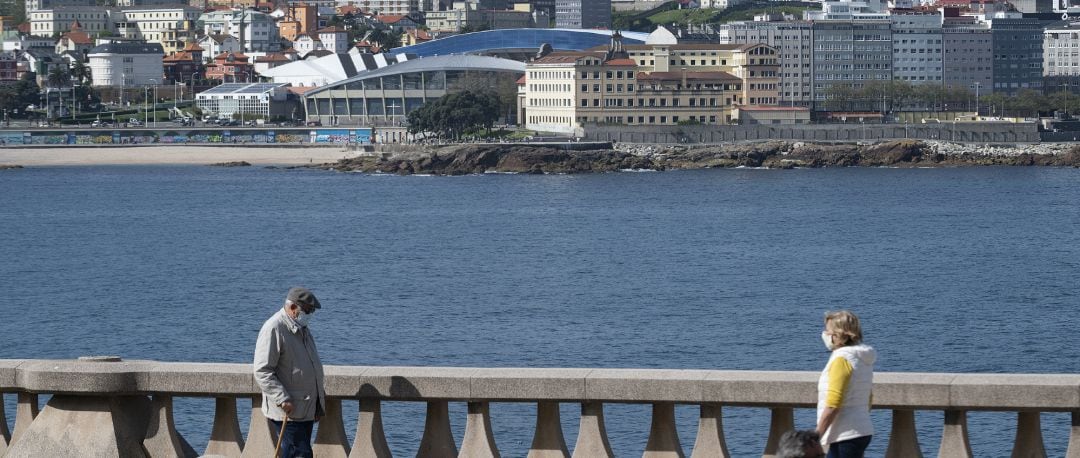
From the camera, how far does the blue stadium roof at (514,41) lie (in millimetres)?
169625

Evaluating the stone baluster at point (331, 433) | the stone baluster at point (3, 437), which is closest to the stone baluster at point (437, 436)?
the stone baluster at point (331, 433)

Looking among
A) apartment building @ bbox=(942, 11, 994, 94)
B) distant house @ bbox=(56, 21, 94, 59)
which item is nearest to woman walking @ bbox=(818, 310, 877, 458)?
apartment building @ bbox=(942, 11, 994, 94)

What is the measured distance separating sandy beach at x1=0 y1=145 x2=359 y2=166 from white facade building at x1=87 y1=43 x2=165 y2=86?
154 ft

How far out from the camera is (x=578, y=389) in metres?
9.08

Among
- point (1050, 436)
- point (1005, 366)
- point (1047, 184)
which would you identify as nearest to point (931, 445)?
point (1050, 436)

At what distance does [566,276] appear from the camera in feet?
177

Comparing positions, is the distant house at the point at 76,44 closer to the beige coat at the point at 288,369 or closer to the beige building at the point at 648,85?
the beige building at the point at 648,85

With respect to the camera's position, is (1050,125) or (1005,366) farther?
(1050,125)

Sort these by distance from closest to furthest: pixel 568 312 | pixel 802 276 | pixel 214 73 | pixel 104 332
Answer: pixel 104 332, pixel 568 312, pixel 802 276, pixel 214 73

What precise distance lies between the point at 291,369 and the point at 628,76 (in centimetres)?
12360

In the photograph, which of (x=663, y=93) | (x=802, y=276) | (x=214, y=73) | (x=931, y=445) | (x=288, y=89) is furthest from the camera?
(x=214, y=73)

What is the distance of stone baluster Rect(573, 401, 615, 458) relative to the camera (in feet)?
29.9

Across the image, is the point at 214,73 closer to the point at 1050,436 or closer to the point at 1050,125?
the point at 1050,125

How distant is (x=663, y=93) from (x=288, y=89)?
A: 42.0m
